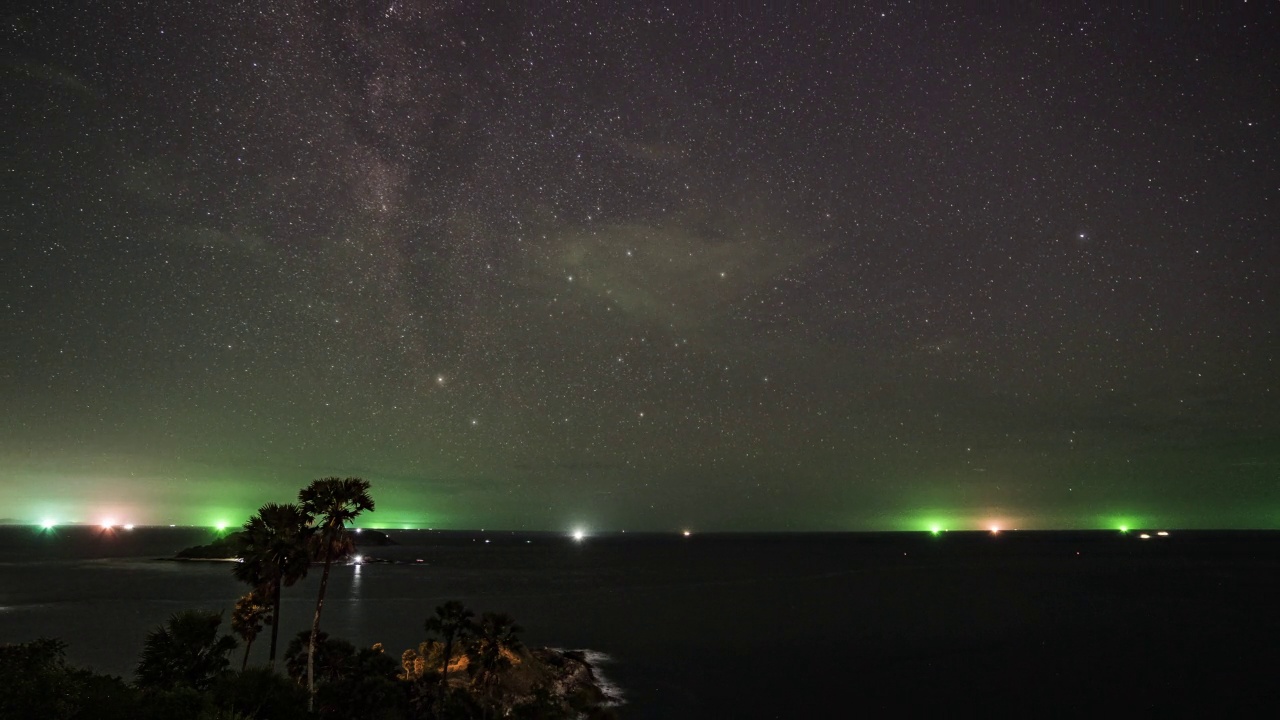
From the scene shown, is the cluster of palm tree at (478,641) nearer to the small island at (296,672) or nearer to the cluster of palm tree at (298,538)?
the small island at (296,672)

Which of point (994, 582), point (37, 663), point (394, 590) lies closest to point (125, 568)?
point (394, 590)

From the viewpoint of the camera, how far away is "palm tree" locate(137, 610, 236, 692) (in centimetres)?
2716

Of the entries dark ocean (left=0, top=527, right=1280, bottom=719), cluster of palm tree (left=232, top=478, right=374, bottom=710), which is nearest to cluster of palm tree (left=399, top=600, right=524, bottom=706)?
cluster of palm tree (left=232, top=478, right=374, bottom=710)

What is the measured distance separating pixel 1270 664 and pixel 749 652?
4694cm

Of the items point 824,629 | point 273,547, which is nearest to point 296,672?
point 273,547

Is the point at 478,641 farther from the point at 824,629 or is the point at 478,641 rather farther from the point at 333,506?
the point at 824,629

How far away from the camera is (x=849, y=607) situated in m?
103

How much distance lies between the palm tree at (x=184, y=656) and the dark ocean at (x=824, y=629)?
90.8 feet

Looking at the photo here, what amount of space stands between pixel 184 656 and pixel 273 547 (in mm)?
6271

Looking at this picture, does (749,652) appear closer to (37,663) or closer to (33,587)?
(37,663)

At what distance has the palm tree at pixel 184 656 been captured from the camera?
89.1 ft

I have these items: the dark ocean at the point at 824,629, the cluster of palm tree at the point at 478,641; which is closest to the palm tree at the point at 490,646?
the cluster of palm tree at the point at 478,641

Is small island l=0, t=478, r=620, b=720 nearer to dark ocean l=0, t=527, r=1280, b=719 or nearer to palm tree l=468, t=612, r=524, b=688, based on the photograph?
palm tree l=468, t=612, r=524, b=688

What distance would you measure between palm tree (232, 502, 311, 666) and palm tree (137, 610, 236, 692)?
13.8ft
